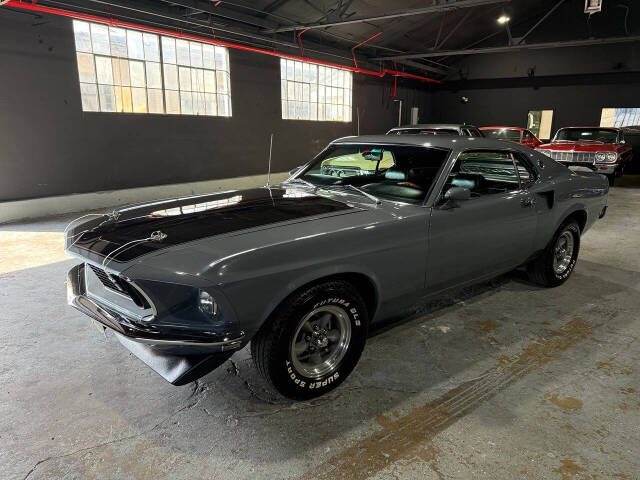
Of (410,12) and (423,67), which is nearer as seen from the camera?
(410,12)

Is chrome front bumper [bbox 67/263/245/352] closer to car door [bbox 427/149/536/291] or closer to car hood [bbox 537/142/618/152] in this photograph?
car door [bbox 427/149/536/291]

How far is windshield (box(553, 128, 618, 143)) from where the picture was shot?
12.0 meters

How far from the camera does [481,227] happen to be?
10.7 ft

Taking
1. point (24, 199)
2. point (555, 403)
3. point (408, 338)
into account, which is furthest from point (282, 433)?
point (24, 199)

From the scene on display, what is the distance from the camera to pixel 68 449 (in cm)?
216

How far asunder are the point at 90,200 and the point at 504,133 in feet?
37.9

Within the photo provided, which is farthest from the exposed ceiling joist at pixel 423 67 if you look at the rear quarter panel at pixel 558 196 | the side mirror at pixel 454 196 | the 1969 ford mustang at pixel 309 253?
the side mirror at pixel 454 196

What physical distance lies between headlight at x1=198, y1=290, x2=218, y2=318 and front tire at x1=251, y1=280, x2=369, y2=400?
328 millimetres

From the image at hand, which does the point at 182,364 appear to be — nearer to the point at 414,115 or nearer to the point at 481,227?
the point at 481,227

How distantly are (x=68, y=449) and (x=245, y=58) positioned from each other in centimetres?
1040

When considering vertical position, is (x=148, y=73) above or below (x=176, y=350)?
above

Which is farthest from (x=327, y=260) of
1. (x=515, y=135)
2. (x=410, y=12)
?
(x=515, y=135)

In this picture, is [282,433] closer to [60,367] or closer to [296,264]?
[296,264]

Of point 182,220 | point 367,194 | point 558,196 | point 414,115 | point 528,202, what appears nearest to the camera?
point 182,220
